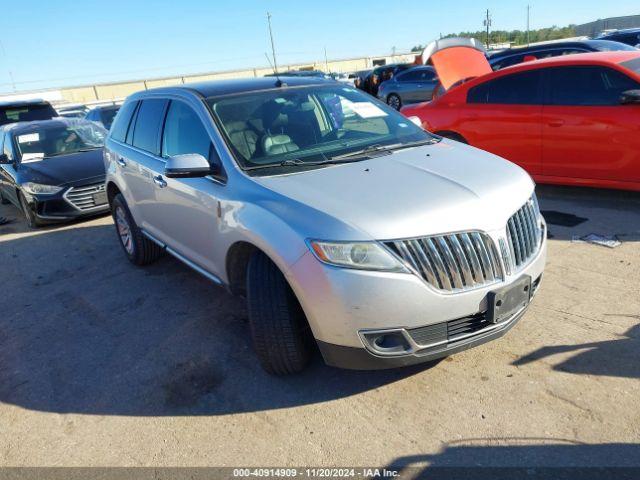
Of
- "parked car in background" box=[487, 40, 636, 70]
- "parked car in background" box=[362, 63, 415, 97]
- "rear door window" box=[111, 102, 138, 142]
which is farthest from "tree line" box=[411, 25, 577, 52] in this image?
"rear door window" box=[111, 102, 138, 142]

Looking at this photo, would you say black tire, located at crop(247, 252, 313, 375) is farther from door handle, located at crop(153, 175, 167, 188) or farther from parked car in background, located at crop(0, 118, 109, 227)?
parked car in background, located at crop(0, 118, 109, 227)

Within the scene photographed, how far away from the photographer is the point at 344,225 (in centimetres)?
255

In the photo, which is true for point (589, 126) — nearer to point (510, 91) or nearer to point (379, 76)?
point (510, 91)

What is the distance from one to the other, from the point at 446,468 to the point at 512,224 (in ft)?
4.32

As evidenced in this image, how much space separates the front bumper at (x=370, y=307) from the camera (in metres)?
2.49

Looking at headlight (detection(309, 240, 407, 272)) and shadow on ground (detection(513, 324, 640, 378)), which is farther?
shadow on ground (detection(513, 324, 640, 378))

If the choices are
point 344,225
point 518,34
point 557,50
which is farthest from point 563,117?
point 518,34

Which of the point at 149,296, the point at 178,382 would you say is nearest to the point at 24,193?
the point at 149,296

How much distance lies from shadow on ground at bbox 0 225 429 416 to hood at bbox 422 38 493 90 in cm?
427

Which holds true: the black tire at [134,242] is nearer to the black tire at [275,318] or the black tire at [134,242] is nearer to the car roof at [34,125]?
the black tire at [275,318]

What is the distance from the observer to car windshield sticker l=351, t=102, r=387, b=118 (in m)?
4.14

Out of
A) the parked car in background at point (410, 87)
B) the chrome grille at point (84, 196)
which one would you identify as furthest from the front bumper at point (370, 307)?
the parked car in background at point (410, 87)

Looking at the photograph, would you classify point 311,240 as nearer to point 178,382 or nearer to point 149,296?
point 178,382

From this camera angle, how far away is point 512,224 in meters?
2.83
